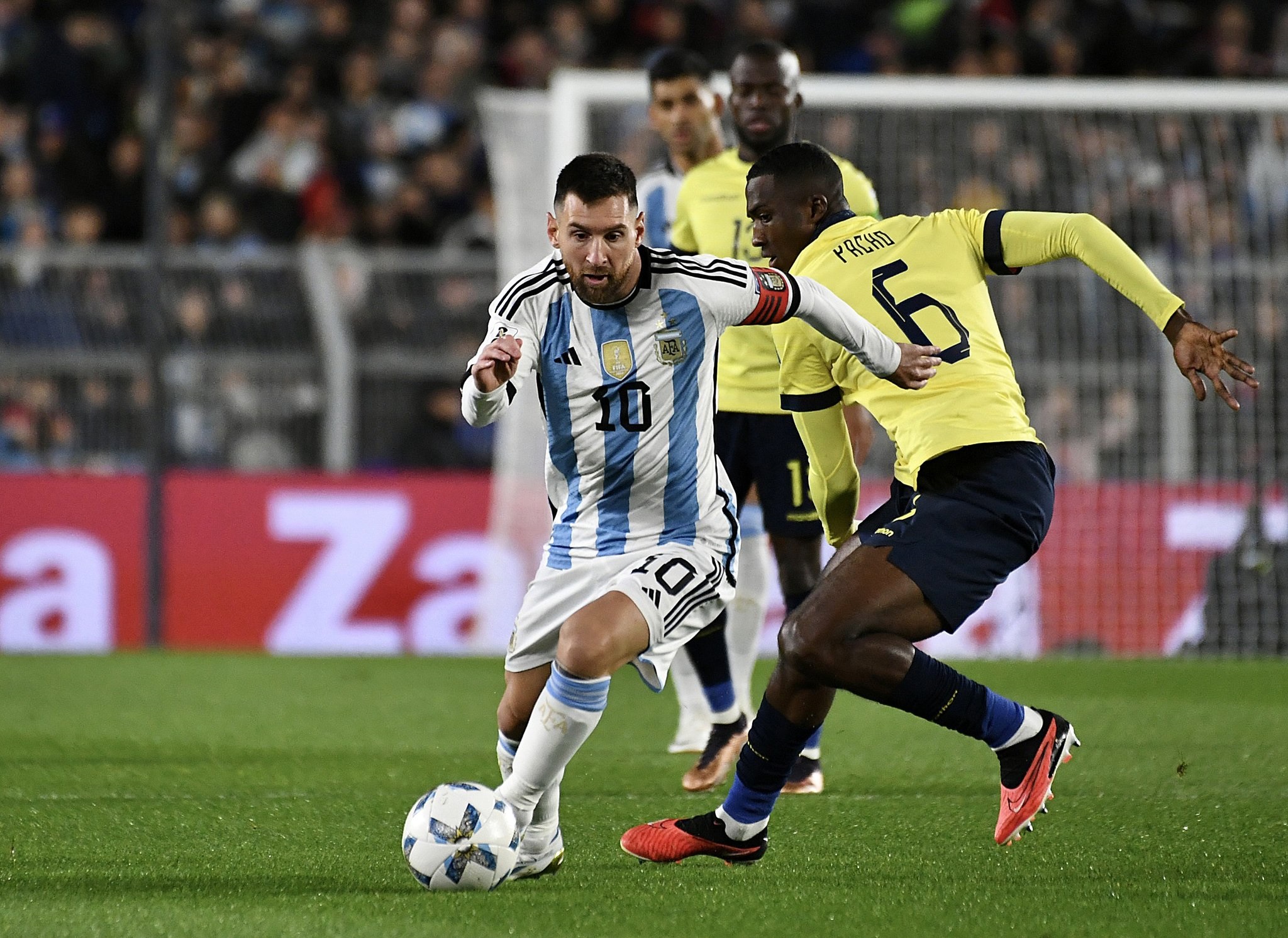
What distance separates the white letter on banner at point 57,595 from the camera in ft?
35.9

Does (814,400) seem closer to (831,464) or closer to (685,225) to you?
(831,464)

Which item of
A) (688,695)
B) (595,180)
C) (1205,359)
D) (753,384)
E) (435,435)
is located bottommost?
(435,435)

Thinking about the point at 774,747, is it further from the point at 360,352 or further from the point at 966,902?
the point at 360,352

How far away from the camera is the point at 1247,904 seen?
13.0 feet

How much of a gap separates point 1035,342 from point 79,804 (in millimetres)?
6617

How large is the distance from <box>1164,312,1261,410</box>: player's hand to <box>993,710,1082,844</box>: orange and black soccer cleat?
953mm

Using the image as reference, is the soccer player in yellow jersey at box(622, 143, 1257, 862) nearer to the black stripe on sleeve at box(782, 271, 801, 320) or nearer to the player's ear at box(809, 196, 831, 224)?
the player's ear at box(809, 196, 831, 224)

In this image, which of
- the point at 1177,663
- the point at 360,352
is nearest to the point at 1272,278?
the point at 1177,663

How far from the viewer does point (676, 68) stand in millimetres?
6523

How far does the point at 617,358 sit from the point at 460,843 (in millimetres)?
1246

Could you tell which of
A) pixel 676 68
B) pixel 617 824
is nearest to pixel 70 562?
pixel 676 68

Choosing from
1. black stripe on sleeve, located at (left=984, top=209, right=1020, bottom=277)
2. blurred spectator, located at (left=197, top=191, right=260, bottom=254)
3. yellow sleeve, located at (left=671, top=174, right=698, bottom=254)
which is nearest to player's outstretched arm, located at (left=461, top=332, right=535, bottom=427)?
black stripe on sleeve, located at (left=984, top=209, right=1020, bottom=277)

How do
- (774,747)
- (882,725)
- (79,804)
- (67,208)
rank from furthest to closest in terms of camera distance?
(67,208), (882,725), (79,804), (774,747)

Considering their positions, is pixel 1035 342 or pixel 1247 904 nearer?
pixel 1247 904
